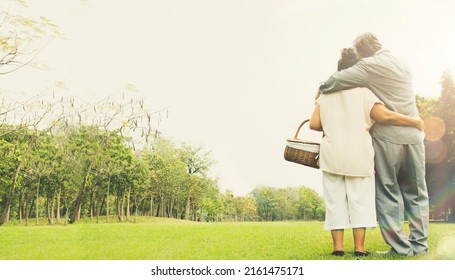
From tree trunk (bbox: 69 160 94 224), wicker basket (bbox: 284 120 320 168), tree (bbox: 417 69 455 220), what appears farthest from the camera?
tree (bbox: 417 69 455 220)

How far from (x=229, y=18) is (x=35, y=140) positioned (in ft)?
12.8

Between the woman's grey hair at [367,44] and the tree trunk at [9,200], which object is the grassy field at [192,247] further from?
the tree trunk at [9,200]

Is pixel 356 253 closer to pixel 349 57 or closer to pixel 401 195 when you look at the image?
pixel 401 195

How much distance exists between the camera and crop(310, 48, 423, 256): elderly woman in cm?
385

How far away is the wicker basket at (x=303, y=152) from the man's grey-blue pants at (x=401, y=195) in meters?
0.52

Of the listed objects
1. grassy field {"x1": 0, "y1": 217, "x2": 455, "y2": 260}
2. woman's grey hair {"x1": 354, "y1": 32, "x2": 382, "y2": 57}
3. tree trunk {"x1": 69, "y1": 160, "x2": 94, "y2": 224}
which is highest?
woman's grey hair {"x1": 354, "y1": 32, "x2": 382, "y2": 57}

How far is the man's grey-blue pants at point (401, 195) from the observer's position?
12.9 feet

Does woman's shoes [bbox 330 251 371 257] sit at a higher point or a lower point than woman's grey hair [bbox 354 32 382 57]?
lower

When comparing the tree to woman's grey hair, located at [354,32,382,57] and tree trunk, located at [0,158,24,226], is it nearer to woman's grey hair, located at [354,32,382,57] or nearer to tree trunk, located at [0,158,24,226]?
woman's grey hair, located at [354,32,382,57]

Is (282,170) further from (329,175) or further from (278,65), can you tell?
(329,175)

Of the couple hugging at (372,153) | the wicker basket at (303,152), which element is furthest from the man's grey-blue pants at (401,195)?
the wicker basket at (303,152)

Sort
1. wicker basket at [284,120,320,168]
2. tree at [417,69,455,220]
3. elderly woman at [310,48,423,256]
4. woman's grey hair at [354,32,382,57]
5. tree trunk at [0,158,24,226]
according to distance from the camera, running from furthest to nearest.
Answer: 1. tree at [417,69,455,220]
2. tree trunk at [0,158,24,226]
3. woman's grey hair at [354,32,382,57]
4. wicker basket at [284,120,320,168]
5. elderly woman at [310,48,423,256]

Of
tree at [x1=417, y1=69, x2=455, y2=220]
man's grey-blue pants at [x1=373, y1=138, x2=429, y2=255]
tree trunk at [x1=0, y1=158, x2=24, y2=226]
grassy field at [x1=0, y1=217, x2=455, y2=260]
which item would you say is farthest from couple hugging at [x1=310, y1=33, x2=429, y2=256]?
tree at [x1=417, y1=69, x2=455, y2=220]
